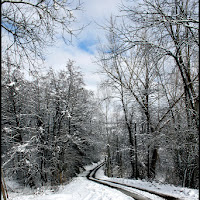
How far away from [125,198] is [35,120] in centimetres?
1200

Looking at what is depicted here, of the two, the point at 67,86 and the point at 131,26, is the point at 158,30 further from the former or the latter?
the point at 67,86

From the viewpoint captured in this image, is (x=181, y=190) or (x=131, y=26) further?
(x=181, y=190)

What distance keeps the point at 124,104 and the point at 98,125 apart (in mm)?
10159

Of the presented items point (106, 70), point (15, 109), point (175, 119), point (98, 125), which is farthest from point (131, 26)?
point (98, 125)

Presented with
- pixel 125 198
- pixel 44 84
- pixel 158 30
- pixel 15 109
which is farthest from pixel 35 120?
pixel 158 30

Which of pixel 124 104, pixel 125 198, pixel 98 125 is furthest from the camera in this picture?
pixel 98 125

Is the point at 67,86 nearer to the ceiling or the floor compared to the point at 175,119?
nearer to the ceiling

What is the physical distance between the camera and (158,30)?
3.85m

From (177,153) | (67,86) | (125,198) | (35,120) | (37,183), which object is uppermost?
(67,86)

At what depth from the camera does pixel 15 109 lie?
43.3 feet

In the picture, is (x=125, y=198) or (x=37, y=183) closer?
(x=125, y=198)

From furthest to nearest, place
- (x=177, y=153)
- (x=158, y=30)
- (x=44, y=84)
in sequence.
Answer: (x=44, y=84), (x=177, y=153), (x=158, y=30)

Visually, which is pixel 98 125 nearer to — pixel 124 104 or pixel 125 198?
pixel 124 104

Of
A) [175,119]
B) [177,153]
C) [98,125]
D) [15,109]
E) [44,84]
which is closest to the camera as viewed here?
[175,119]
